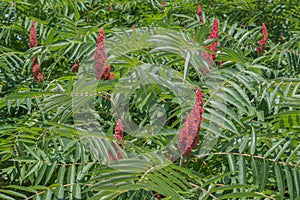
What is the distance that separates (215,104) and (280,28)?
2313 millimetres

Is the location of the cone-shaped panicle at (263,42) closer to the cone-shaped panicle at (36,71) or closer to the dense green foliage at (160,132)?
the dense green foliage at (160,132)

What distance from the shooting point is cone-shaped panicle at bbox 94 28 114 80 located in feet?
7.28

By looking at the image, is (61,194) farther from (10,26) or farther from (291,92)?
(10,26)

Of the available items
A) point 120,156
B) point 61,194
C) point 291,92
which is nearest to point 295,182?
point 291,92

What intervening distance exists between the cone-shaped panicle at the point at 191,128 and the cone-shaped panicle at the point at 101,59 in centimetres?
50

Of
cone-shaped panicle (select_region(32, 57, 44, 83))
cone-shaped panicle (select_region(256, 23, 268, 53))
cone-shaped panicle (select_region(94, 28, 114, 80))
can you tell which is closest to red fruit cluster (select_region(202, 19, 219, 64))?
cone-shaped panicle (select_region(94, 28, 114, 80))

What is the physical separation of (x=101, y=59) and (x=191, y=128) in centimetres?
56

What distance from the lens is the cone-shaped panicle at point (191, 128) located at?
1.87 metres

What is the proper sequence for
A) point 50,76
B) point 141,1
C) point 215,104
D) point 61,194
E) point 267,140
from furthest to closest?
point 141,1 → point 50,76 → point 267,140 → point 215,104 → point 61,194

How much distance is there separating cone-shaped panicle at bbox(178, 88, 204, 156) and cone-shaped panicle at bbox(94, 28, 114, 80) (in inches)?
19.6

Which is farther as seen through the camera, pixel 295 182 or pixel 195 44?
pixel 195 44

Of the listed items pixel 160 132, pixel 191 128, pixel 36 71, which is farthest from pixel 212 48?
pixel 36 71

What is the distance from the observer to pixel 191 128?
6.25ft

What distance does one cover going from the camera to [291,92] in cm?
233
